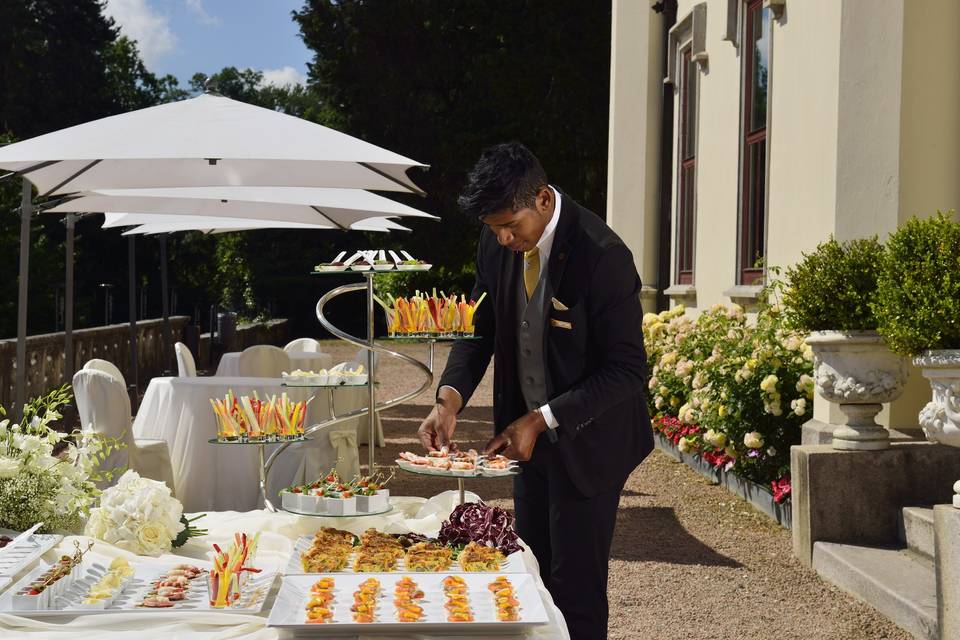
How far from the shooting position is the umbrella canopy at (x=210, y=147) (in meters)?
5.61

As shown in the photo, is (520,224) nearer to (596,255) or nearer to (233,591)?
(596,255)

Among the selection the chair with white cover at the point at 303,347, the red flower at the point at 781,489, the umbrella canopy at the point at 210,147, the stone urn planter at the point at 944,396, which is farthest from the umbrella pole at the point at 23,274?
the stone urn planter at the point at 944,396

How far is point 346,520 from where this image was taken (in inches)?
144

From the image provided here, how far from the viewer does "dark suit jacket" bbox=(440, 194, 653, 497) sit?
3045mm

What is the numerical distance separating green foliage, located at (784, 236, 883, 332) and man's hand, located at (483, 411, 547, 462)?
319 centimetres

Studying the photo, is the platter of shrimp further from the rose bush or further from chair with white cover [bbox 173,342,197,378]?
chair with white cover [bbox 173,342,197,378]

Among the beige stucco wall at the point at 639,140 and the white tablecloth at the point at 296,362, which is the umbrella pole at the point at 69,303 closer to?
the white tablecloth at the point at 296,362

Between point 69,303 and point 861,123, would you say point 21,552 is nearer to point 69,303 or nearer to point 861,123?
point 861,123

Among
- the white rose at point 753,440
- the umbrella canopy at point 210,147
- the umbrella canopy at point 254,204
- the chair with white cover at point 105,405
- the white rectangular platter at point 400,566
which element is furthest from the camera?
the umbrella canopy at point 254,204

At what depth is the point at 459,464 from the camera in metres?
3.14

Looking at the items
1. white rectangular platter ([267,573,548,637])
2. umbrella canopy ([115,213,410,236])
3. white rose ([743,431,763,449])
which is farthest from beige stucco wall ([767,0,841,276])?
white rectangular platter ([267,573,548,637])

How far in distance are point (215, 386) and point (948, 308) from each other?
4892 millimetres

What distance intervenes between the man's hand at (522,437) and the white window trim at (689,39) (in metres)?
8.67

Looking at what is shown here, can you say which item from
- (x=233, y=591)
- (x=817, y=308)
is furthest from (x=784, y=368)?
(x=233, y=591)
